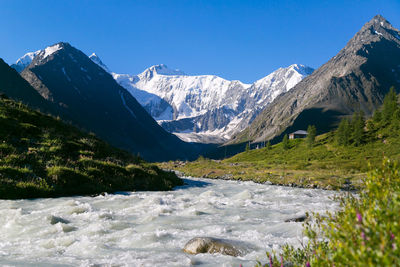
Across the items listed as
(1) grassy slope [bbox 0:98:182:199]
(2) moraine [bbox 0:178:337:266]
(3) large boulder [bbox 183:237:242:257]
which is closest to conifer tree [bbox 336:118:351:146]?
(1) grassy slope [bbox 0:98:182:199]

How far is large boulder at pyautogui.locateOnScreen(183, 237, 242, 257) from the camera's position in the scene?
834 cm

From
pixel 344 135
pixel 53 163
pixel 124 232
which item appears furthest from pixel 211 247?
pixel 344 135

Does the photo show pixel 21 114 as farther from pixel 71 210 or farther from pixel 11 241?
pixel 11 241

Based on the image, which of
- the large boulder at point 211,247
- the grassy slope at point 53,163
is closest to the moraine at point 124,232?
the large boulder at point 211,247

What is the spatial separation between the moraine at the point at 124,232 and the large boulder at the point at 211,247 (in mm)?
278

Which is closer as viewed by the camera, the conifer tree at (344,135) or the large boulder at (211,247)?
the large boulder at (211,247)

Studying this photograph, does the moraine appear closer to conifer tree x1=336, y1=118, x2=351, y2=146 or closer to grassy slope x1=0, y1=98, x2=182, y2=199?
grassy slope x1=0, y1=98, x2=182, y2=199

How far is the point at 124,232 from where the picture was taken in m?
10.6

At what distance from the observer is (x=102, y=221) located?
12.1m

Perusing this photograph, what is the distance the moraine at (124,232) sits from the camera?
7.71 metres

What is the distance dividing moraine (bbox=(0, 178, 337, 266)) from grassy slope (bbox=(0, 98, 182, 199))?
2548mm

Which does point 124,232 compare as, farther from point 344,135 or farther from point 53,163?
point 344,135

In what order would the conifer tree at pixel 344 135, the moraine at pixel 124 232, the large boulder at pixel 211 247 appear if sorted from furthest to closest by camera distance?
1. the conifer tree at pixel 344 135
2. the large boulder at pixel 211 247
3. the moraine at pixel 124 232

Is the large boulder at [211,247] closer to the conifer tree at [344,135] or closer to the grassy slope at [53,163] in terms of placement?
the grassy slope at [53,163]
